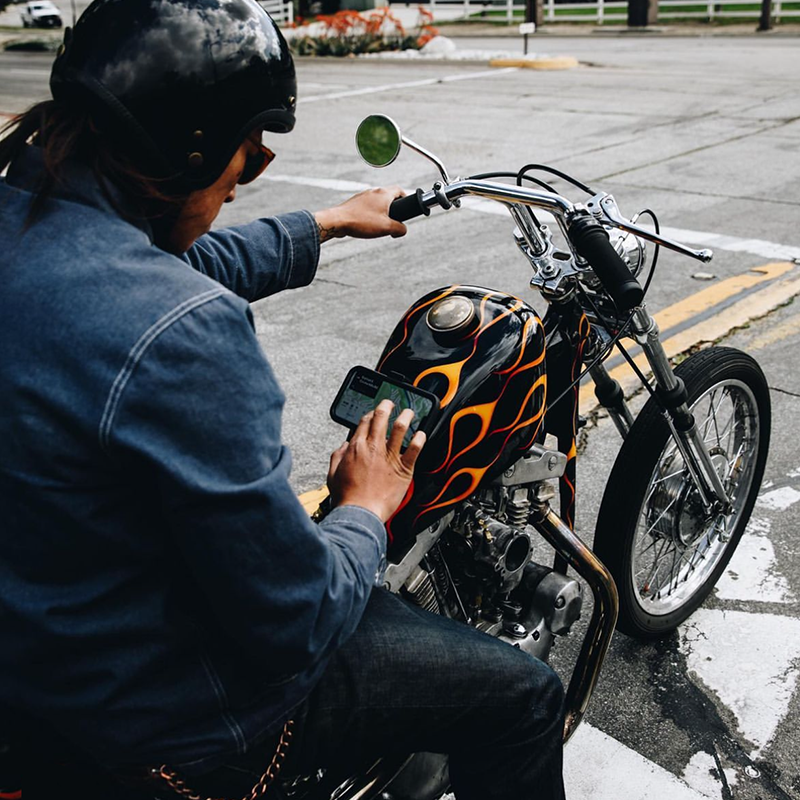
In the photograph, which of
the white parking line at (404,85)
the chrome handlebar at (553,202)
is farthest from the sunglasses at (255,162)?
the white parking line at (404,85)

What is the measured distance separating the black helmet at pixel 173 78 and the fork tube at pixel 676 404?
1.14 meters

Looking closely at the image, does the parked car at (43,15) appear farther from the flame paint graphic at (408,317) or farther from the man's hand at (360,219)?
the flame paint graphic at (408,317)

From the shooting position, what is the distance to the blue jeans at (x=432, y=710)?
158 cm

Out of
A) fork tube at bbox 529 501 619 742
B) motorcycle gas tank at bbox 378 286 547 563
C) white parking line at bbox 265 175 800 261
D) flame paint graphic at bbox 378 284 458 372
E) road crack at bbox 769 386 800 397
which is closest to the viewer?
motorcycle gas tank at bbox 378 286 547 563

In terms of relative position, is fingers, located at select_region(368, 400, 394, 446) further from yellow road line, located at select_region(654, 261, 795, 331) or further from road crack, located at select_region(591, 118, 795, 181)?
road crack, located at select_region(591, 118, 795, 181)

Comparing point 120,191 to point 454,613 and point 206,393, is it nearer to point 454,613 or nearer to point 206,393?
point 206,393

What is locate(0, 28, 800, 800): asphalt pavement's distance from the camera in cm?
251

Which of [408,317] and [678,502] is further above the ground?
[408,317]

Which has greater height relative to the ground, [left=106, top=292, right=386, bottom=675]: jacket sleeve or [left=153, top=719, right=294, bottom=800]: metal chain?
[left=106, top=292, right=386, bottom=675]: jacket sleeve

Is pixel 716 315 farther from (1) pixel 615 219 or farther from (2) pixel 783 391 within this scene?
(1) pixel 615 219

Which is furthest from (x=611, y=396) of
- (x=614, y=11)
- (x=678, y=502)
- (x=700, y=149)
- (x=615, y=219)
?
(x=614, y=11)

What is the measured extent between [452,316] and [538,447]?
0.40 metres

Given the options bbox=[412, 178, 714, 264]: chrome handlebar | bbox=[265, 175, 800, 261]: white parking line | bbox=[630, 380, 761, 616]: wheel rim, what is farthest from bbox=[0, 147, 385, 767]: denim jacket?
bbox=[265, 175, 800, 261]: white parking line

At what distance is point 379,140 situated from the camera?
2.12m
